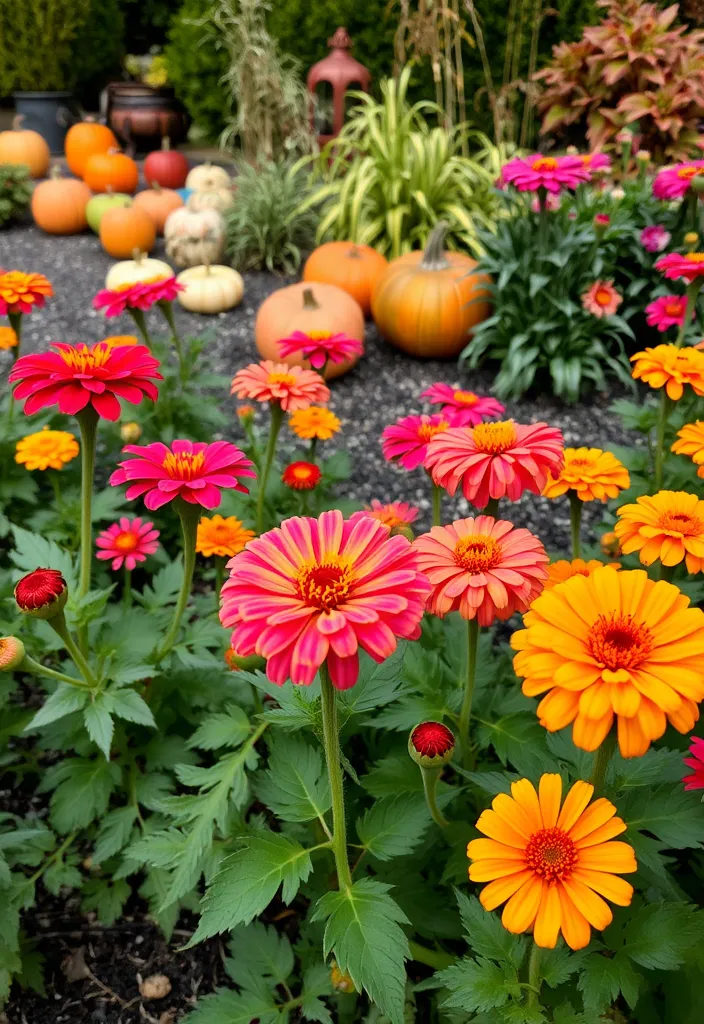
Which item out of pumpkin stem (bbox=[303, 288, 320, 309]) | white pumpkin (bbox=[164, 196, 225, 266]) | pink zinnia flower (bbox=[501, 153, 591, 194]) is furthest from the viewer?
white pumpkin (bbox=[164, 196, 225, 266])

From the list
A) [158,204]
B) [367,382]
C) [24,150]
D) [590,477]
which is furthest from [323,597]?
[24,150]

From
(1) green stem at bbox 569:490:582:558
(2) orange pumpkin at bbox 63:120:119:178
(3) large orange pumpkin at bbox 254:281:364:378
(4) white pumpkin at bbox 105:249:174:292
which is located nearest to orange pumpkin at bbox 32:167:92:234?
(2) orange pumpkin at bbox 63:120:119:178

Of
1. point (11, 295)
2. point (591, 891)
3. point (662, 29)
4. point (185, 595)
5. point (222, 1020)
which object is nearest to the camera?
point (591, 891)

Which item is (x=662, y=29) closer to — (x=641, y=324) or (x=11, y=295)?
(x=641, y=324)

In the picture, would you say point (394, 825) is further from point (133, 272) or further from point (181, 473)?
point (133, 272)

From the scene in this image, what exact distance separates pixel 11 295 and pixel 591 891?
2090mm

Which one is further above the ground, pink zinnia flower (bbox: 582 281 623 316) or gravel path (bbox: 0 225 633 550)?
pink zinnia flower (bbox: 582 281 623 316)

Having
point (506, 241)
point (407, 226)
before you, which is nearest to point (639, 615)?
point (506, 241)

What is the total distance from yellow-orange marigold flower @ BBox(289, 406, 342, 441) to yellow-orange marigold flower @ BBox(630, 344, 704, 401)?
3.00ft

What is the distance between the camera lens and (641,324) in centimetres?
393

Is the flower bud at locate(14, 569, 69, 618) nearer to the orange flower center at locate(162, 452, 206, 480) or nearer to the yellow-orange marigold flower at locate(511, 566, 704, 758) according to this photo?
the orange flower center at locate(162, 452, 206, 480)

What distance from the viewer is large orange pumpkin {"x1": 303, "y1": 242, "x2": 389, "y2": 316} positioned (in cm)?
460

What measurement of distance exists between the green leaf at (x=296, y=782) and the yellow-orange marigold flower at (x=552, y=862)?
1.42 feet

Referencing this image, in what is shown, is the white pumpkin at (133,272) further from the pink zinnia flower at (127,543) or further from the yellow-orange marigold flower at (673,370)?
the yellow-orange marigold flower at (673,370)
